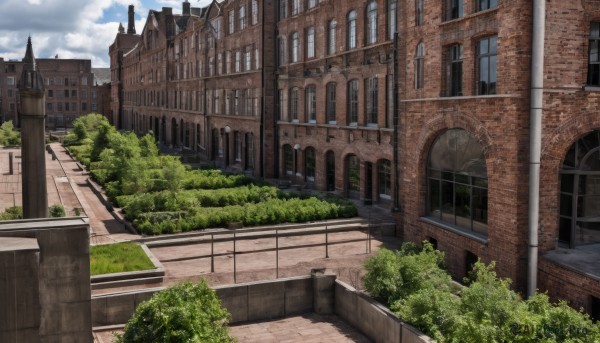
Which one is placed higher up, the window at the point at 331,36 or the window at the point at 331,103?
the window at the point at 331,36

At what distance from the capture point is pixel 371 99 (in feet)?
86.8

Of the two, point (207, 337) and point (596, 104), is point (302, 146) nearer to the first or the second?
point (596, 104)

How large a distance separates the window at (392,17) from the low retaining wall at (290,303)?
12864 millimetres

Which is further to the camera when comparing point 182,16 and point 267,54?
point 182,16

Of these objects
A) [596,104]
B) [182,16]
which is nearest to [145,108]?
[182,16]

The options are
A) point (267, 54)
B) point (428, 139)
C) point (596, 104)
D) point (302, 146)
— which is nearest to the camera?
point (596, 104)

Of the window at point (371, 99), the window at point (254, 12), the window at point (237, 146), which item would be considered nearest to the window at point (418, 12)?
the window at point (371, 99)

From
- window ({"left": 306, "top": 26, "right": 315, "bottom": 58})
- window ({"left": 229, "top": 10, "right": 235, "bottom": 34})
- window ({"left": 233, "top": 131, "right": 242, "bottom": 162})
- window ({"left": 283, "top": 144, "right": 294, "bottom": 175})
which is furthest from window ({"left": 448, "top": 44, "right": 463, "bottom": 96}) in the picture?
window ({"left": 229, "top": 10, "right": 235, "bottom": 34})

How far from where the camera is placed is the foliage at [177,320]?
891 cm

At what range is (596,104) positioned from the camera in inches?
598

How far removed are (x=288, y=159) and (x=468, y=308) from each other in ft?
81.9

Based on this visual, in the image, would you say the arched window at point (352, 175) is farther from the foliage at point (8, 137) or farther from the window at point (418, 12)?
the foliage at point (8, 137)

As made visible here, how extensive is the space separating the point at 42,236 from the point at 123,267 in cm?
798

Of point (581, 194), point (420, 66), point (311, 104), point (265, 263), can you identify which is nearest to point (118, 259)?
point (265, 263)
